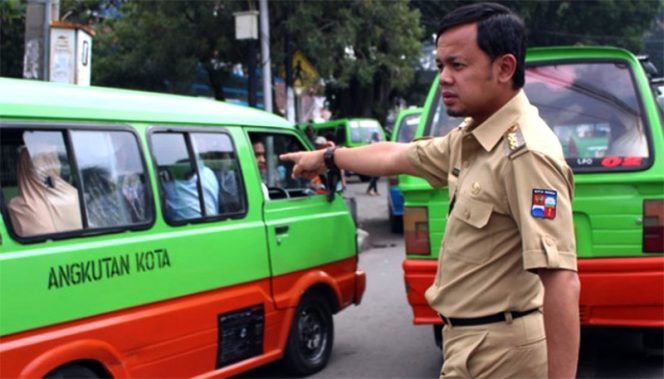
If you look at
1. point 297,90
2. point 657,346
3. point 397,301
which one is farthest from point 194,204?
point 297,90

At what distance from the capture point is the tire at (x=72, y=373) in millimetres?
3792

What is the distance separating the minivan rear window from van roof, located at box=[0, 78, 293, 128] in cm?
203

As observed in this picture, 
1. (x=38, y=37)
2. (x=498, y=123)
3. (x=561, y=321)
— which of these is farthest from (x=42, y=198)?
(x=38, y=37)

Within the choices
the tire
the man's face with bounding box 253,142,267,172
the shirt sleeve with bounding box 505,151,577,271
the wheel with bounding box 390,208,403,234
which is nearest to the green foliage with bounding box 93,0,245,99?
the wheel with bounding box 390,208,403,234

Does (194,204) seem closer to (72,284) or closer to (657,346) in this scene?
(72,284)

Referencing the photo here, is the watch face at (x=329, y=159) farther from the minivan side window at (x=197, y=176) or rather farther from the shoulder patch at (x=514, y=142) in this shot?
the minivan side window at (x=197, y=176)

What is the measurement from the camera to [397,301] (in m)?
8.48

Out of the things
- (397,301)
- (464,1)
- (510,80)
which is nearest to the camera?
(510,80)

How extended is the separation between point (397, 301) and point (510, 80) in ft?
20.9

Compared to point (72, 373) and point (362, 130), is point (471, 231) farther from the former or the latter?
point (362, 130)

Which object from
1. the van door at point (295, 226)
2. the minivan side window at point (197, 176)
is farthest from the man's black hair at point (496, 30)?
the van door at point (295, 226)

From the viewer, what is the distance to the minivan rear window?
518 cm

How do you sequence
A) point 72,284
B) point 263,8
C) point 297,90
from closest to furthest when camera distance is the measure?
point 72,284
point 263,8
point 297,90

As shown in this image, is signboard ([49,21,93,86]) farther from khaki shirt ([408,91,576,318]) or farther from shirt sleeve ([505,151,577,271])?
shirt sleeve ([505,151,577,271])
